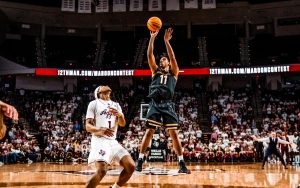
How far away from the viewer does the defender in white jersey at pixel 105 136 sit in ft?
16.0

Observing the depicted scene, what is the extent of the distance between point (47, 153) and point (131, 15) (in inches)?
552

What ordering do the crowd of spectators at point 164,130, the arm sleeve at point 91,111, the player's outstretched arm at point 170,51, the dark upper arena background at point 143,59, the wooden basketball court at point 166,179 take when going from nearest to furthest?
the arm sleeve at point 91,111 < the player's outstretched arm at point 170,51 < the wooden basketball court at point 166,179 < the crowd of spectators at point 164,130 < the dark upper arena background at point 143,59

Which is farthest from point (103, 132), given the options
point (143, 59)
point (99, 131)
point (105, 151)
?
point (143, 59)

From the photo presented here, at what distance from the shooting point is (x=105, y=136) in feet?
16.3

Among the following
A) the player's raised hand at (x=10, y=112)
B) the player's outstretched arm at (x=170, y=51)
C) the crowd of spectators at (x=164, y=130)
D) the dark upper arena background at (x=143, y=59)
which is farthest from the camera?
the dark upper arena background at (x=143, y=59)

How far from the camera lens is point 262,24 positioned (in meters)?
28.4

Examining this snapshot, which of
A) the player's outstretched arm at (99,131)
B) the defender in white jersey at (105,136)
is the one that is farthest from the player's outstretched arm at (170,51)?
the player's outstretched arm at (99,131)

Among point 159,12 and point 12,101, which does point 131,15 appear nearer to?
point 159,12

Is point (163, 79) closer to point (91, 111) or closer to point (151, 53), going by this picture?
point (151, 53)

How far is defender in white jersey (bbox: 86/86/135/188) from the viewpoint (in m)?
4.87

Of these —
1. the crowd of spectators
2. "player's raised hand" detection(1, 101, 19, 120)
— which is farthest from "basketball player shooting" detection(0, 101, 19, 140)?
the crowd of spectators

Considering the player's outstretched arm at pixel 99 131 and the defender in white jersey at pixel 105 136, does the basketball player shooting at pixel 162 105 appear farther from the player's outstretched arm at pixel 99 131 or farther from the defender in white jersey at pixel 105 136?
the player's outstretched arm at pixel 99 131

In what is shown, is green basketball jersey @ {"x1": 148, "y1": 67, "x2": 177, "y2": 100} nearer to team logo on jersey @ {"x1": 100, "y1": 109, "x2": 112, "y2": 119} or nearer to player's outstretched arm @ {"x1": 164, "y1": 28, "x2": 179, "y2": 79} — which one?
player's outstretched arm @ {"x1": 164, "y1": 28, "x2": 179, "y2": 79}

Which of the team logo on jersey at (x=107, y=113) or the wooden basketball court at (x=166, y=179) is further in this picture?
the wooden basketball court at (x=166, y=179)
